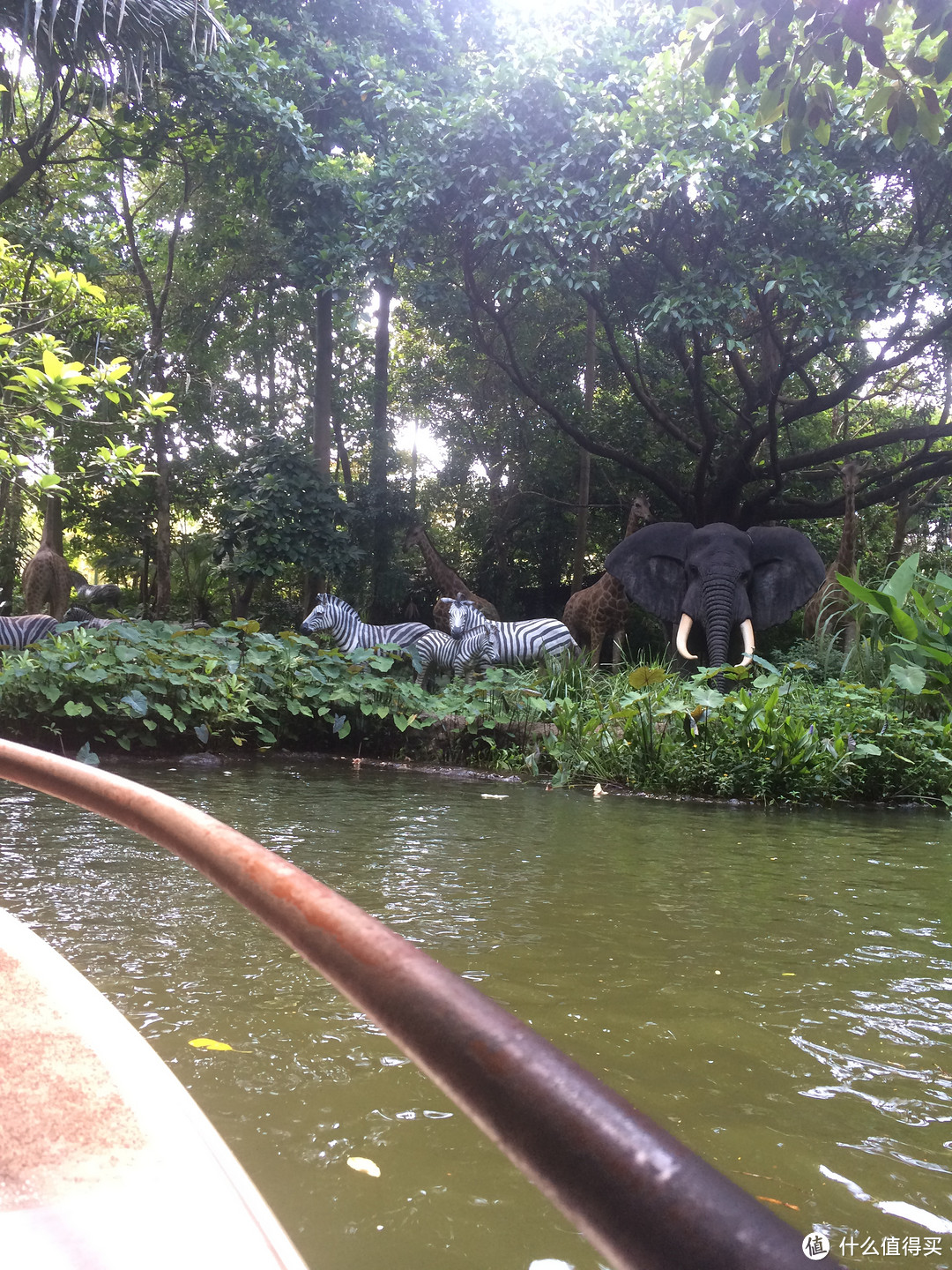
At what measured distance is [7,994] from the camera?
1.18 metres

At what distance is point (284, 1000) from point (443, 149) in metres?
10.3

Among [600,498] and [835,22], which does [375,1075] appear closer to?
[835,22]

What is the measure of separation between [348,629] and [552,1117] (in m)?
9.70

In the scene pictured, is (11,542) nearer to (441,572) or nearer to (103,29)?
(441,572)

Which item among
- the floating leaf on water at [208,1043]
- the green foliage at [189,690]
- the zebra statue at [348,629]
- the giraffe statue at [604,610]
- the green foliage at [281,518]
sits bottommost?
the floating leaf on water at [208,1043]

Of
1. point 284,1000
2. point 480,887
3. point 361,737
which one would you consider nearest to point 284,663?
point 361,737

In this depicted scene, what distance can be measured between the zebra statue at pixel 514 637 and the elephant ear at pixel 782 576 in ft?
6.57

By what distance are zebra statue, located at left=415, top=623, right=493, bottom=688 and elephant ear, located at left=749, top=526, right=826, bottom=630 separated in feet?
9.04

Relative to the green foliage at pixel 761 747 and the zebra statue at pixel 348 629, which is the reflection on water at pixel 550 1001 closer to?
the green foliage at pixel 761 747

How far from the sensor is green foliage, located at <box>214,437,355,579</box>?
11.2 m

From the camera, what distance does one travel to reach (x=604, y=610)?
10609 millimetres

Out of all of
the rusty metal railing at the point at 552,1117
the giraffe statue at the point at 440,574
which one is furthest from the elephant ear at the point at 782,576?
the rusty metal railing at the point at 552,1117

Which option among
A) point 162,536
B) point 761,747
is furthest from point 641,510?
point 162,536

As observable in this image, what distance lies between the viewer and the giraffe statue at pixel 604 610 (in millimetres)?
10562
